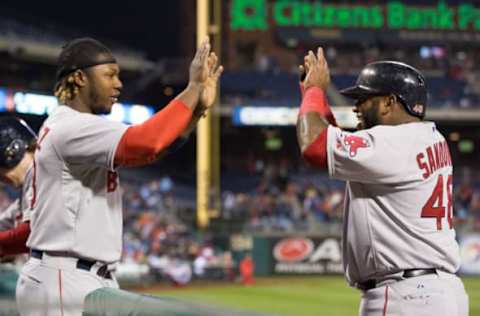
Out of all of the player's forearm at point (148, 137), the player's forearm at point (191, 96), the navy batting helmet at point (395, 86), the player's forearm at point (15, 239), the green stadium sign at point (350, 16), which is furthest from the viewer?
the green stadium sign at point (350, 16)

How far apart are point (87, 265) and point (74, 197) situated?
0.25 meters

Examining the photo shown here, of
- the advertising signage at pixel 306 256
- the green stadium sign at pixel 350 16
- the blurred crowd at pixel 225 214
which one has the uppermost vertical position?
the green stadium sign at pixel 350 16

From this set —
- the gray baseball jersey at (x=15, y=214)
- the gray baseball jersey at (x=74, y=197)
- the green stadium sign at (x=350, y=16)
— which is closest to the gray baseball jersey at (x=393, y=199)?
the gray baseball jersey at (x=74, y=197)

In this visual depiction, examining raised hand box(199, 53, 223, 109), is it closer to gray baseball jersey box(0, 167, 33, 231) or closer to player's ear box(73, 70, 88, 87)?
player's ear box(73, 70, 88, 87)

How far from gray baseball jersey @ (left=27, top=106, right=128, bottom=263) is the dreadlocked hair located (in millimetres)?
95

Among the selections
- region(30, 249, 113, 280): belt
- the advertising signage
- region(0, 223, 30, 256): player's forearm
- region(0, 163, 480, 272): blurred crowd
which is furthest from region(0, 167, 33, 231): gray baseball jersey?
the advertising signage

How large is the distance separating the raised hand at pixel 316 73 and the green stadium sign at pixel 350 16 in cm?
2901

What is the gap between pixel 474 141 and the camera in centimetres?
3192

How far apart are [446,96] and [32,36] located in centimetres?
1427

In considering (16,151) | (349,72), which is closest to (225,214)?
(349,72)

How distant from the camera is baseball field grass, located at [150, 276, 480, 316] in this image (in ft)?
42.1

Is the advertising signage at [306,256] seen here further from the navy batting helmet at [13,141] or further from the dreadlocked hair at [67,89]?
the dreadlocked hair at [67,89]

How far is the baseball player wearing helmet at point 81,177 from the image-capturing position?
2.76 meters

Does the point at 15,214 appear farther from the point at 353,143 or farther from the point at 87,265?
the point at 353,143
